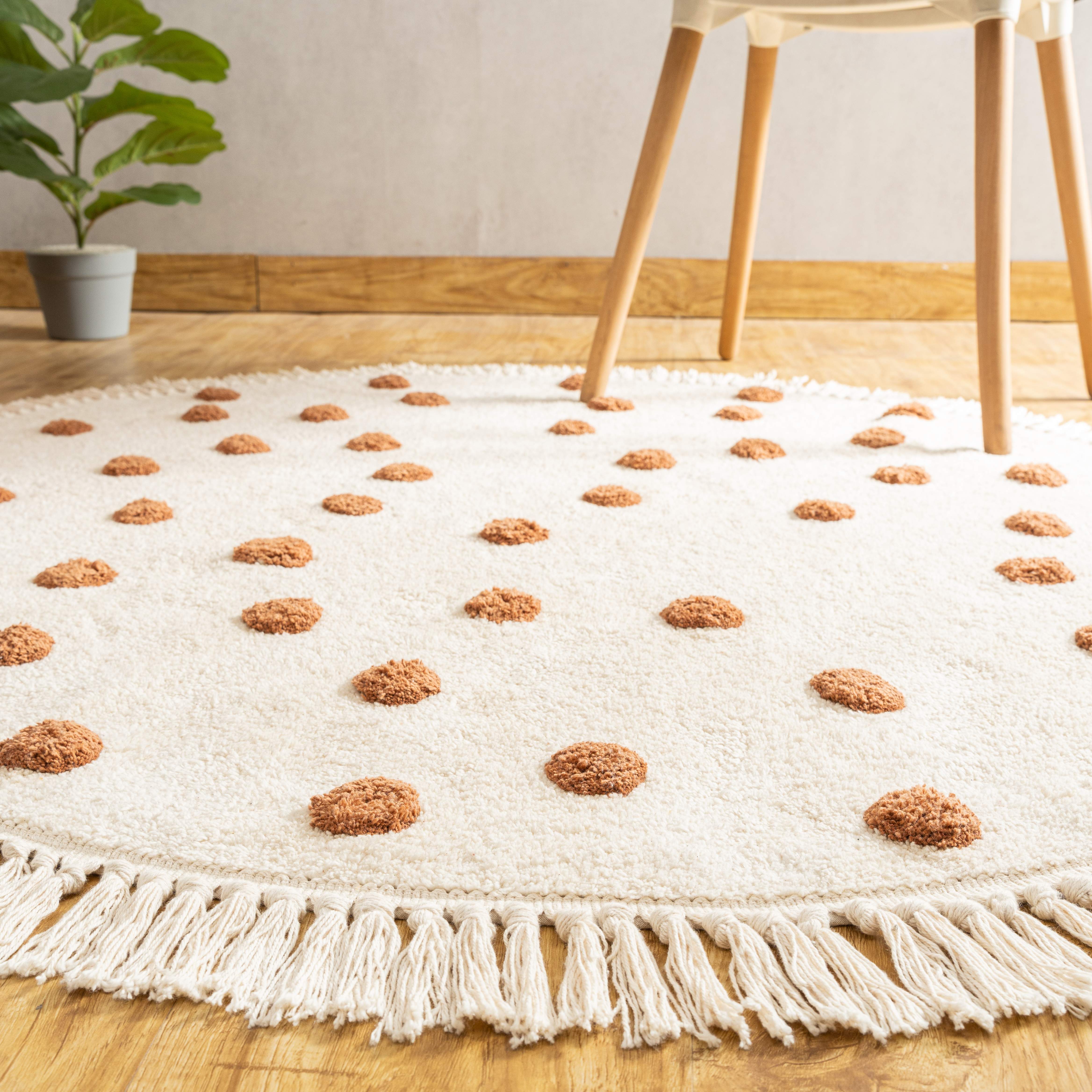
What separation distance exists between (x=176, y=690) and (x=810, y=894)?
16.5 inches

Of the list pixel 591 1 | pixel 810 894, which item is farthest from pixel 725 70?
pixel 810 894

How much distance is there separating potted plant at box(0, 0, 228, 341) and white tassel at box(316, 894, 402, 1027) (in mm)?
1631

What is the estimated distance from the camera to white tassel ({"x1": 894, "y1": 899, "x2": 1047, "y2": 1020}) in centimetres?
44

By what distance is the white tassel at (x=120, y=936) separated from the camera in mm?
445

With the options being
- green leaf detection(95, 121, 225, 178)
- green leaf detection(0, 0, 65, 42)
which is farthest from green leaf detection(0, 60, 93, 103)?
green leaf detection(95, 121, 225, 178)

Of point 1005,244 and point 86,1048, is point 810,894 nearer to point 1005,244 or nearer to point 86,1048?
point 86,1048

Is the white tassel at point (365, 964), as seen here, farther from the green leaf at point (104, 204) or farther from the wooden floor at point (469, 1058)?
the green leaf at point (104, 204)

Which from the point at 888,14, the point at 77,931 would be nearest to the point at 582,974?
the point at 77,931

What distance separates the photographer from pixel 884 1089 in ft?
1.33

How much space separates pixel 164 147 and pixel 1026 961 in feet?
Result: 6.46

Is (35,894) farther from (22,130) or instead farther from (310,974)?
(22,130)

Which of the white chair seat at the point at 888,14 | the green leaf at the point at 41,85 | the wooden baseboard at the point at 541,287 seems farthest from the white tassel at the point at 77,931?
the wooden baseboard at the point at 541,287

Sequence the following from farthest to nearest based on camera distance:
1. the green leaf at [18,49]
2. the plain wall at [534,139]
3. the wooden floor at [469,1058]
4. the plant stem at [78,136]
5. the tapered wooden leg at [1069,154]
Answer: the plain wall at [534,139] < the plant stem at [78,136] < the green leaf at [18,49] < the tapered wooden leg at [1069,154] < the wooden floor at [469,1058]

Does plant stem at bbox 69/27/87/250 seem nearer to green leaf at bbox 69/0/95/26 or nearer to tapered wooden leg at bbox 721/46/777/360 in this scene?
green leaf at bbox 69/0/95/26
